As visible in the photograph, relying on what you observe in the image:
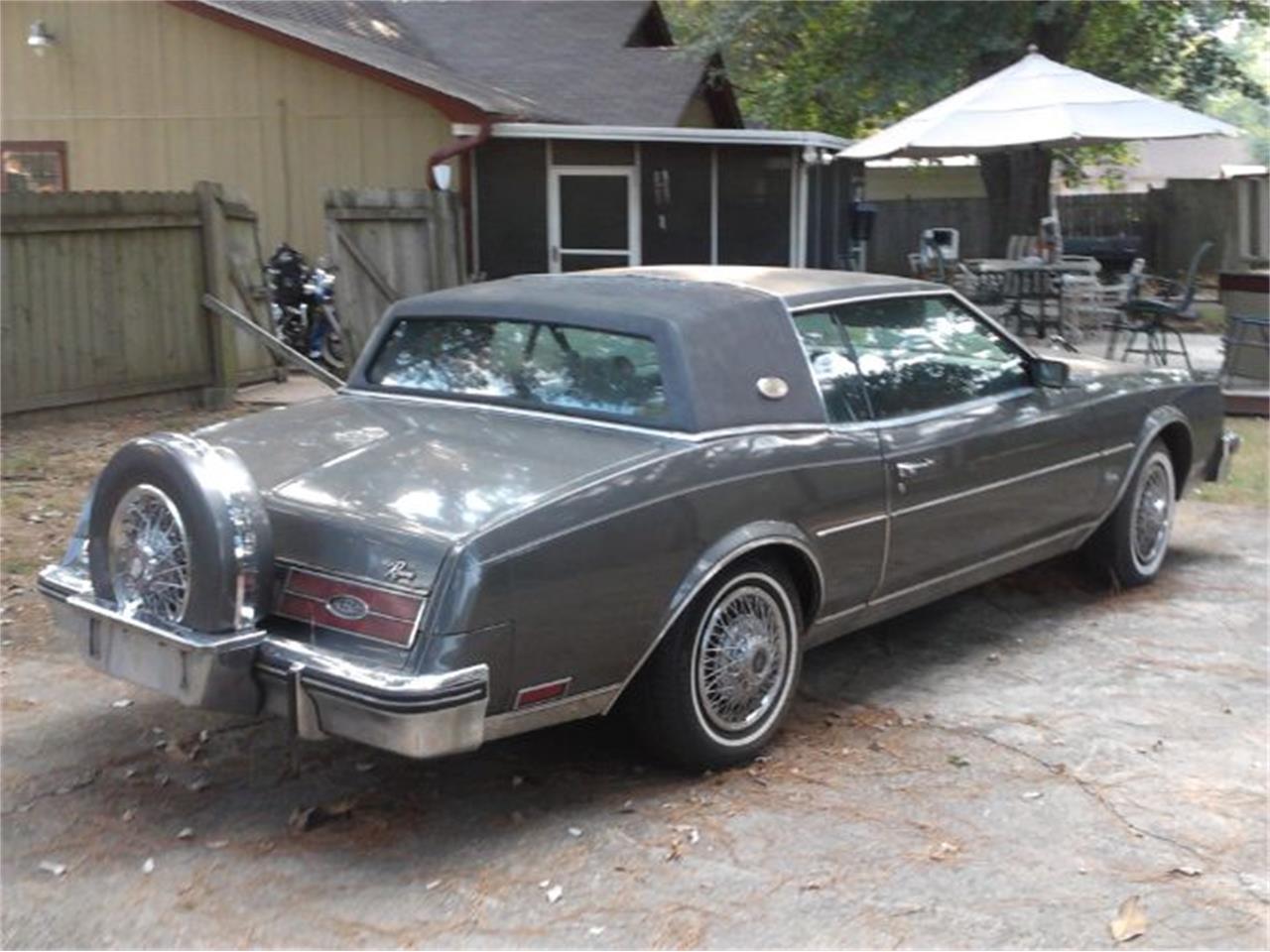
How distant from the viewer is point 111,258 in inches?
385

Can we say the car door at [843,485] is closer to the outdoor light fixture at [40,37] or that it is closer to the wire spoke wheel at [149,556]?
the wire spoke wheel at [149,556]

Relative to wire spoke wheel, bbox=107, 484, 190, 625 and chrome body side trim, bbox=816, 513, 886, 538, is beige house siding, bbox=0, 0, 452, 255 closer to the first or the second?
chrome body side trim, bbox=816, 513, 886, 538

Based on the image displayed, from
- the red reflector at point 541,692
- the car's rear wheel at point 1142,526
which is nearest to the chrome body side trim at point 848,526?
the red reflector at point 541,692

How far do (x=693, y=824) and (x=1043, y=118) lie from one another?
9038 mm

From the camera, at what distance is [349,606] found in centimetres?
387

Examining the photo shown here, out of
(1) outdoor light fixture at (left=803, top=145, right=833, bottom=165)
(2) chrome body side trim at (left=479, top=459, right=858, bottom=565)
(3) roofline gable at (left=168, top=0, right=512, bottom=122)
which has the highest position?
(3) roofline gable at (left=168, top=0, right=512, bottom=122)

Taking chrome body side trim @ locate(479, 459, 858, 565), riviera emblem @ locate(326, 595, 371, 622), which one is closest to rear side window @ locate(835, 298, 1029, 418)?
chrome body side trim @ locate(479, 459, 858, 565)

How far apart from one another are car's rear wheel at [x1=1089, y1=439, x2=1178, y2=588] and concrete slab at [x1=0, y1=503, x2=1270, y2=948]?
0.96 metres

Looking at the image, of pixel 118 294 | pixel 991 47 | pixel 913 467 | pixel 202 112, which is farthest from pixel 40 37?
pixel 913 467

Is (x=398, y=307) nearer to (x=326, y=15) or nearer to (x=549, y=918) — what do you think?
(x=549, y=918)

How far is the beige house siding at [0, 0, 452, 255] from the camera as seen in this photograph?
15547mm

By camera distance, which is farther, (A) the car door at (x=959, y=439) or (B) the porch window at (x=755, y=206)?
(B) the porch window at (x=755, y=206)

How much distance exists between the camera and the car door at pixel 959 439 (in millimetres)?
5195

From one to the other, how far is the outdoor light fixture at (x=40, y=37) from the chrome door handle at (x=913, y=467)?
1353cm
